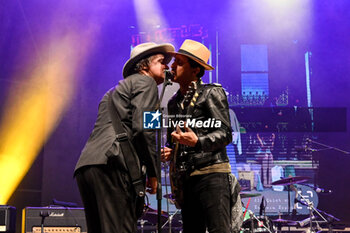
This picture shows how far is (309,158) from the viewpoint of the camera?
8297 millimetres

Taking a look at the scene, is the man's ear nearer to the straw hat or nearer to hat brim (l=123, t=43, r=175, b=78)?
the straw hat

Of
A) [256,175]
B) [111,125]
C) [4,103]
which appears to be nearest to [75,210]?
[4,103]

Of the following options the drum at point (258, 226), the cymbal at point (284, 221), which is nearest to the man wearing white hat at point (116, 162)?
the drum at point (258, 226)

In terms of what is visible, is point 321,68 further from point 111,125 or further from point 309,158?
point 111,125

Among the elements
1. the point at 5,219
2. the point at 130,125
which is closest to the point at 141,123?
the point at 130,125

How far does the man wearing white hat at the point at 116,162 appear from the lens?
99.8 inches

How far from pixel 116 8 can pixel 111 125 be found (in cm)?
664

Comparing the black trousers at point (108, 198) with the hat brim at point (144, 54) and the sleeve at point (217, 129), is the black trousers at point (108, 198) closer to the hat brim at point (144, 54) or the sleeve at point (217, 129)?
the sleeve at point (217, 129)

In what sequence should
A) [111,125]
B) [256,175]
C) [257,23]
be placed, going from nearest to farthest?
[111,125]
[256,175]
[257,23]

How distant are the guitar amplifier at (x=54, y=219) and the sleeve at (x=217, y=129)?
3.75 m

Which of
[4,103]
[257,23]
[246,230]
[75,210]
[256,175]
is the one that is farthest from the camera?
[257,23]

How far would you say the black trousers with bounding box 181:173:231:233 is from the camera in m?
3.00

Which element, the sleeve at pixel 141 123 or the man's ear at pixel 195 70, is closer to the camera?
the sleeve at pixel 141 123

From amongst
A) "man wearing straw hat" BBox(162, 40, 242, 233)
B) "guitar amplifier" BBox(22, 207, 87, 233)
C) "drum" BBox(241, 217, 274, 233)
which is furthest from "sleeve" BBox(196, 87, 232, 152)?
"drum" BBox(241, 217, 274, 233)
